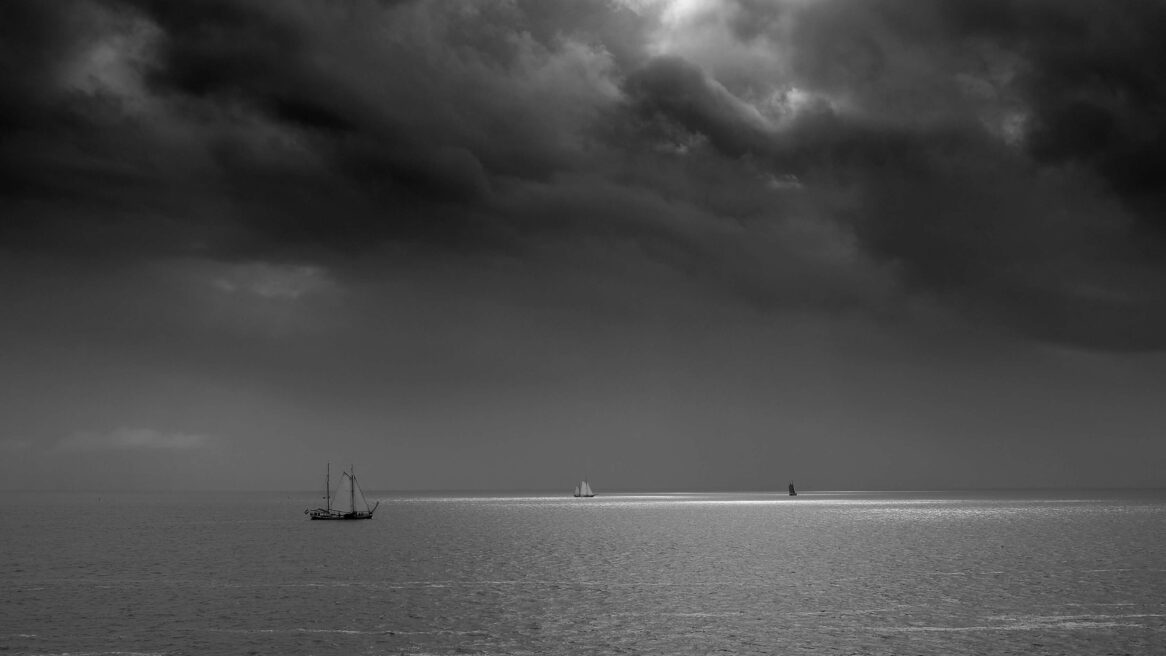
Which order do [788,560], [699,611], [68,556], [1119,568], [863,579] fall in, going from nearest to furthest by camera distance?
[699,611] < [863,579] < [1119,568] < [788,560] < [68,556]

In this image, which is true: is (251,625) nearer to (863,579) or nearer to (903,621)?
(903,621)

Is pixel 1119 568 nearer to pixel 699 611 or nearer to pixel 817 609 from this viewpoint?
pixel 817 609

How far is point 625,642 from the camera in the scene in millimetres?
57656

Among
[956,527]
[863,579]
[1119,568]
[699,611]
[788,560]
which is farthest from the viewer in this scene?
[956,527]

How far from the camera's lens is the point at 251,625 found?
212ft

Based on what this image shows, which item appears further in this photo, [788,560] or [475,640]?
[788,560]

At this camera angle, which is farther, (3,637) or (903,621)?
(903,621)

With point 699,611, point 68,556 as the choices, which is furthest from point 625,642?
point 68,556

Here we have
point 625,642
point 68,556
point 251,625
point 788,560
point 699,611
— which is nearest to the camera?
point 625,642

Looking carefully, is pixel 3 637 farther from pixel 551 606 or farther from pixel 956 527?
pixel 956 527

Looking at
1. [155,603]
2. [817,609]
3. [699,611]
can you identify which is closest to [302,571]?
[155,603]

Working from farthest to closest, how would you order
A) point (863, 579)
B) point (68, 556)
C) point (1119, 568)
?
point (68, 556) < point (1119, 568) < point (863, 579)

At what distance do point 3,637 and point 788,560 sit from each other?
264 feet

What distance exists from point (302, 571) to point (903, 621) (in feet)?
206
